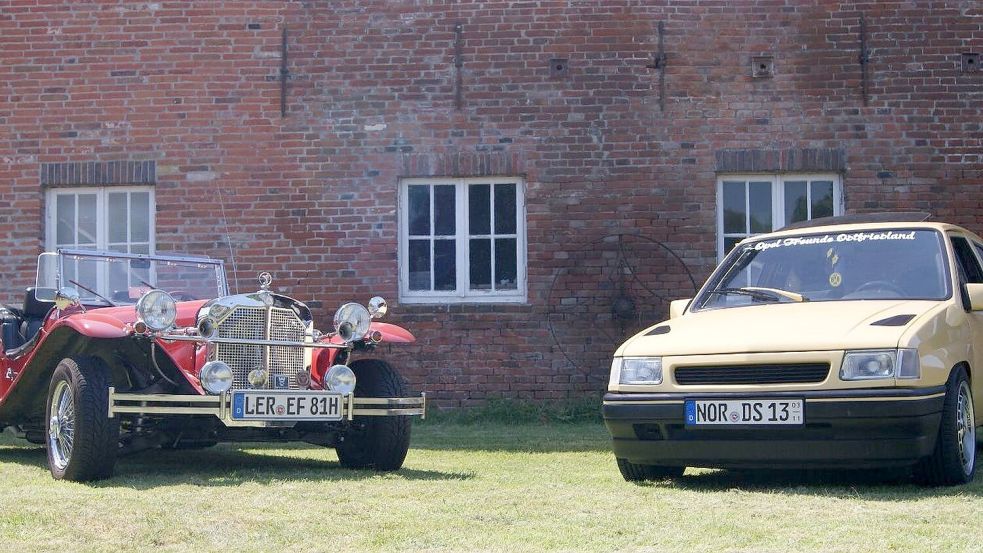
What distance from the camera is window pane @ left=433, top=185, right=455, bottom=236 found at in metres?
12.2

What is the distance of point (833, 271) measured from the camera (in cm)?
727

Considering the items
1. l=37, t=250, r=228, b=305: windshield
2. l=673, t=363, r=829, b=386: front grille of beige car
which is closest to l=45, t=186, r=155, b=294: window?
l=37, t=250, r=228, b=305: windshield

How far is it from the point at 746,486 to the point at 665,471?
0.51m

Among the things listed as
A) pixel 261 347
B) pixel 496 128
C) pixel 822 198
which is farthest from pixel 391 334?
pixel 822 198

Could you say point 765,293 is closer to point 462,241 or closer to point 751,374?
point 751,374

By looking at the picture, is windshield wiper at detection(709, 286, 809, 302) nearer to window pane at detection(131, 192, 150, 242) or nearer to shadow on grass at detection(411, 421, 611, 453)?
shadow on grass at detection(411, 421, 611, 453)

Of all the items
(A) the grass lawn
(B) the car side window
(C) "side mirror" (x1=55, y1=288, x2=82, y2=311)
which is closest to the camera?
(A) the grass lawn

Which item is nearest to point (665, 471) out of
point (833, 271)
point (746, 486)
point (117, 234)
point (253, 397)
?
point (746, 486)

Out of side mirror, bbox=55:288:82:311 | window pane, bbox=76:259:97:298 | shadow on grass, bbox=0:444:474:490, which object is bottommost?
shadow on grass, bbox=0:444:474:490

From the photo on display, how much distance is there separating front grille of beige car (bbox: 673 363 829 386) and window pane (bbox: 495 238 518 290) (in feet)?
18.6

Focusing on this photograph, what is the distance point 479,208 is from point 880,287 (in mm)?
5625

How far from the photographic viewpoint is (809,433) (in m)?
6.14

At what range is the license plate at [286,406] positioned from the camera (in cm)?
691

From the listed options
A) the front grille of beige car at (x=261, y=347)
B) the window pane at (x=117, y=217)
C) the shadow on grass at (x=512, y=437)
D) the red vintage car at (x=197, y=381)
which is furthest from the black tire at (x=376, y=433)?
the window pane at (x=117, y=217)
